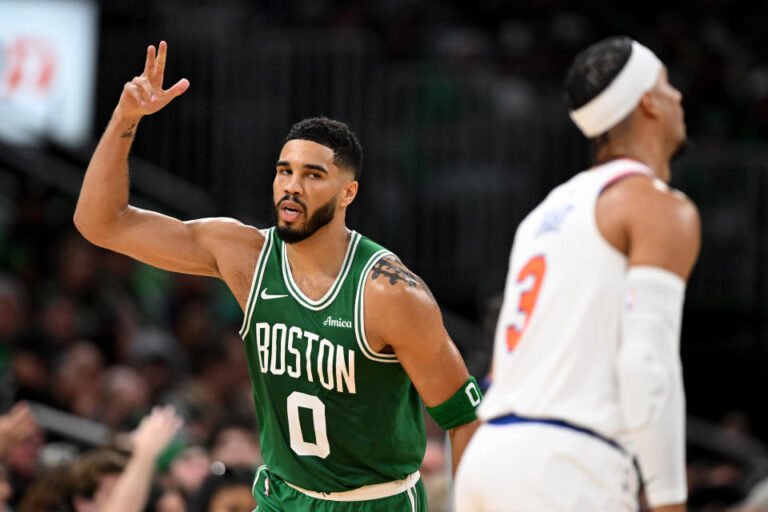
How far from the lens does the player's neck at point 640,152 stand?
4.34 metres

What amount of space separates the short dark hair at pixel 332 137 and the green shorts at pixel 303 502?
4.44 feet

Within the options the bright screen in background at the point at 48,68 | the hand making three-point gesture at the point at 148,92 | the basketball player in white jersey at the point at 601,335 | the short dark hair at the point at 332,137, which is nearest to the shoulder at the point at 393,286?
the short dark hair at the point at 332,137

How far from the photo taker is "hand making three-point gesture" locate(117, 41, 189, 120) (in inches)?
227

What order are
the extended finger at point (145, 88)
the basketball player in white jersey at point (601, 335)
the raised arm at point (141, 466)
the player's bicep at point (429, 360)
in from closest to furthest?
the basketball player in white jersey at point (601, 335)
the player's bicep at point (429, 360)
the extended finger at point (145, 88)
the raised arm at point (141, 466)

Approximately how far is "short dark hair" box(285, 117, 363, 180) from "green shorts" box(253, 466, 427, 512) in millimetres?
1354

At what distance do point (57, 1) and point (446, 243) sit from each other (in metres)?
4.68

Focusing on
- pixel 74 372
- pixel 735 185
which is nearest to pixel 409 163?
pixel 735 185

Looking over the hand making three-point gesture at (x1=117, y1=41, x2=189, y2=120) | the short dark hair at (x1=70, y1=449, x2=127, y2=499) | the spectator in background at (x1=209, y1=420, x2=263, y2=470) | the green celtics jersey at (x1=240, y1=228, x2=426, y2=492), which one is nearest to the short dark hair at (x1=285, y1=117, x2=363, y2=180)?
the green celtics jersey at (x1=240, y1=228, x2=426, y2=492)

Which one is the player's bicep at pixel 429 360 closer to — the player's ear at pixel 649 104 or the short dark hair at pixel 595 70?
the short dark hair at pixel 595 70

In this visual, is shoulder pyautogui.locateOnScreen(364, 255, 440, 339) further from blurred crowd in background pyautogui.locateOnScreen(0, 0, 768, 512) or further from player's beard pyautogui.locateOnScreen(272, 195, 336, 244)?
blurred crowd in background pyautogui.locateOnScreen(0, 0, 768, 512)

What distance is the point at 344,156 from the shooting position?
6000 millimetres

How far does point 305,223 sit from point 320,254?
209mm

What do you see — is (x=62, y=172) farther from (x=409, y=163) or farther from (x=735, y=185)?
(x=735, y=185)

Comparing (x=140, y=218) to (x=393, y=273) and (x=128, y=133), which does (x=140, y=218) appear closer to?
(x=128, y=133)
